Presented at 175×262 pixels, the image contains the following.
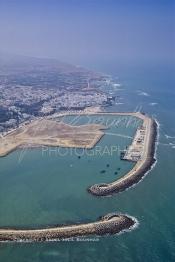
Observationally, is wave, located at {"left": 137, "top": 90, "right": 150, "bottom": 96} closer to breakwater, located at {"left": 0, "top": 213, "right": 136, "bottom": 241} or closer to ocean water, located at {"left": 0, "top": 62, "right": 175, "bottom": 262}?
ocean water, located at {"left": 0, "top": 62, "right": 175, "bottom": 262}

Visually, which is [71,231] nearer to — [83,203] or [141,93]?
[83,203]

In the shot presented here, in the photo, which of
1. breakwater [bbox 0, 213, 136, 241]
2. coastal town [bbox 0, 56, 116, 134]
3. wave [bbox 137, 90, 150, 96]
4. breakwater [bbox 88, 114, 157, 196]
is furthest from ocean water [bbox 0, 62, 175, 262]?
wave [bbox 137, 90, 150, 96]

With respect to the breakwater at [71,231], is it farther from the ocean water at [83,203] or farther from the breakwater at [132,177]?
the breakwater at [132,177]

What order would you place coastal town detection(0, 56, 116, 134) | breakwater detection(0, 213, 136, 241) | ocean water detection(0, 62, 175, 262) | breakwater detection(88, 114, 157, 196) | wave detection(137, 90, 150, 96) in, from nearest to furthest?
ocean water detection(0, 62, 175, 262) → breakwater detection(0, 213, 136, 241) → breakwater detection(88, 114, 157, 196) → coastal town detection(0, 56, 116, 134) → wave detection(137, 90, 150, 96)

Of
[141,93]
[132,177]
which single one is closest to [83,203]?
[132,177]

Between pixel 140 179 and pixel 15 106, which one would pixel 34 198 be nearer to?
pixel 140 179

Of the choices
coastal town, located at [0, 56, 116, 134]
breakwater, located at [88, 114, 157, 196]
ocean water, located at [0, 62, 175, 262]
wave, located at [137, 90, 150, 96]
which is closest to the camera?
ocean water, located at [0, 62, 175, 262]

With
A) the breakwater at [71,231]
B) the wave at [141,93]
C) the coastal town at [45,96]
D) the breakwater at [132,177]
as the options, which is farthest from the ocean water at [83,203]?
the wave at [141,93]
